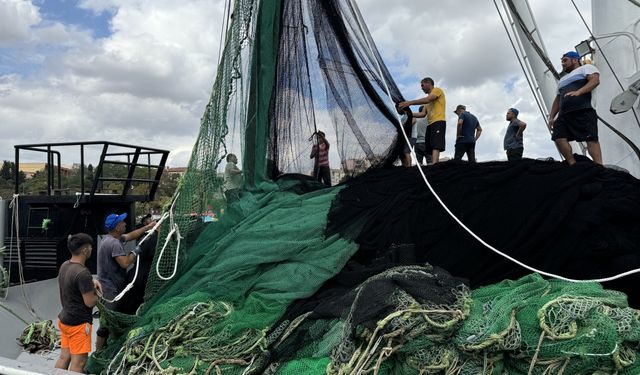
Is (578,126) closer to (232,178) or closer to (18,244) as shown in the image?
(232,178)

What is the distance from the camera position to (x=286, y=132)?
499 cm

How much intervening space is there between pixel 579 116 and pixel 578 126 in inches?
3.7

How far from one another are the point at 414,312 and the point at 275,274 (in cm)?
129

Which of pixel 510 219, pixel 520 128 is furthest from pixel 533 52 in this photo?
pixel 510 219

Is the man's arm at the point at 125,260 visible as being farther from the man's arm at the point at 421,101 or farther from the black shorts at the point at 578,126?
the black shorts at the point at 578,126

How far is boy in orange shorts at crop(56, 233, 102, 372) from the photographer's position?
3943 mm

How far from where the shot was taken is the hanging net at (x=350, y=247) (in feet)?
8.94

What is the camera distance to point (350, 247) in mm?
3777

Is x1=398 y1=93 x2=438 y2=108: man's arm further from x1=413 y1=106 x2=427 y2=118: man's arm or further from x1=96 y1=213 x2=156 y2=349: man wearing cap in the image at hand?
x1=96 y1=213 x2=156 y2=349: man wearing cap

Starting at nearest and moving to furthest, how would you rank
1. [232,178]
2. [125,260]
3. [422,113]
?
1. [125,260]
2. [232,178]
3. [422,113]

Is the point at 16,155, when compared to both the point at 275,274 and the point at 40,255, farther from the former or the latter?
the point at 275,274

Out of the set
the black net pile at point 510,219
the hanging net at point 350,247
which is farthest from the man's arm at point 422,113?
the black net pile at point 510,219

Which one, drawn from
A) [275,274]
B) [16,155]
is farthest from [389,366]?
[16,155]

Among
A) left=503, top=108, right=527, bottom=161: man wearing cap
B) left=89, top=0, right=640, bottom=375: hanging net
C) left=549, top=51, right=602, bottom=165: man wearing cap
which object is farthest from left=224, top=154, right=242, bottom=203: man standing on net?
left=503, top=108, right=527, bottom=161: man wearing cap
